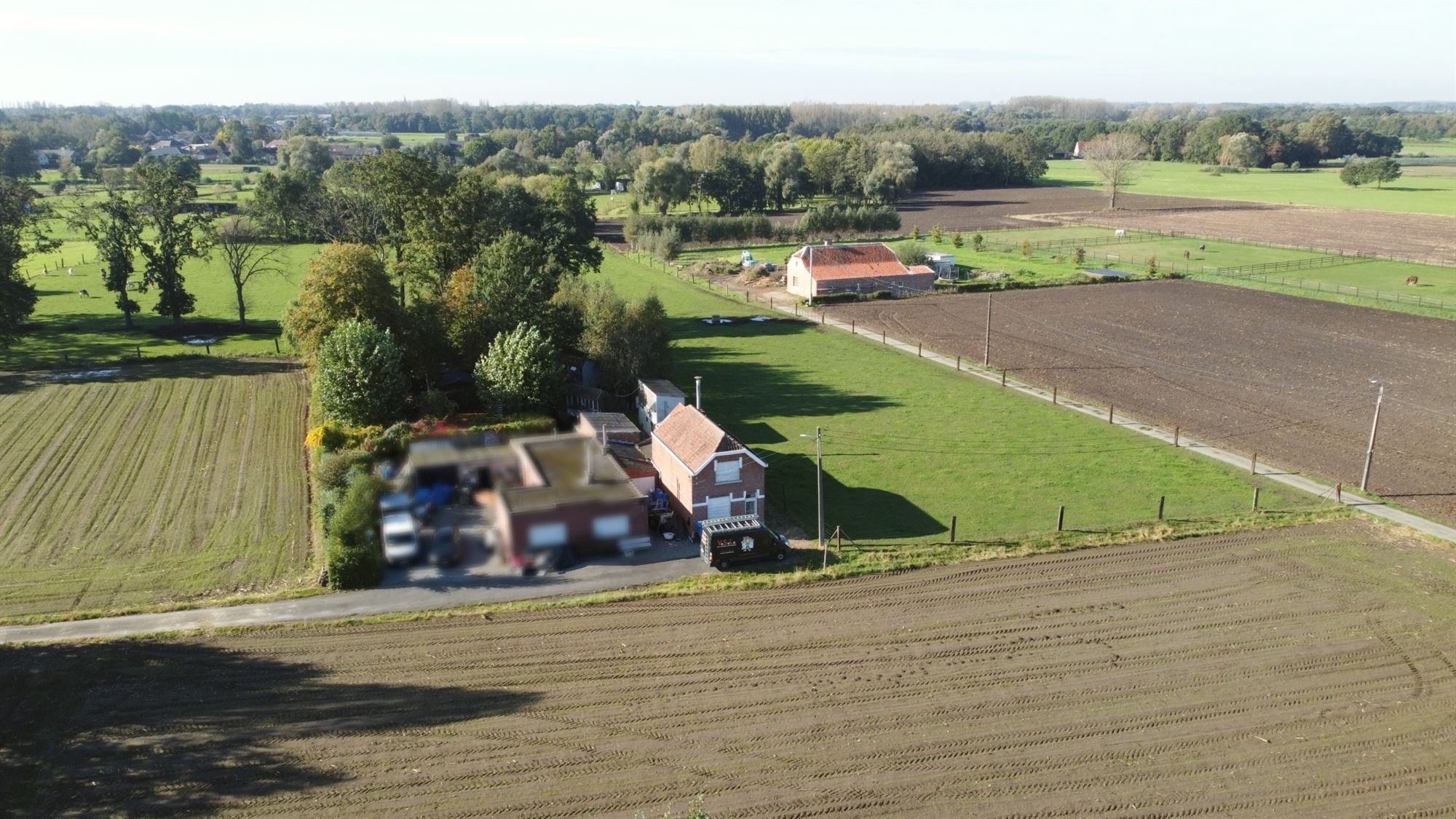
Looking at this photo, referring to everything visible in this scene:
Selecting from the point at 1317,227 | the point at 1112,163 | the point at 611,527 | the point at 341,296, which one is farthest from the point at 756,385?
the point at 1112,163

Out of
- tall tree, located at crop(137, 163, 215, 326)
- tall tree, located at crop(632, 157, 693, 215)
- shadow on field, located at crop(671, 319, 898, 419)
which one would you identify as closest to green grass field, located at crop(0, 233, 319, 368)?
tall tree, located at crop(137, 163, 215, 326)

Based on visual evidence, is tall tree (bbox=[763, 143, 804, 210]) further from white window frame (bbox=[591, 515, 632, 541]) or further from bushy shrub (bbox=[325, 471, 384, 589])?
bushy shrub (bbox=[325, 471, 384, 589])

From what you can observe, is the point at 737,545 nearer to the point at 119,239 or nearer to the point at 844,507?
the point at 844,507

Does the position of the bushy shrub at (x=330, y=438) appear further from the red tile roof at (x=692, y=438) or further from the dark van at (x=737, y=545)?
the dark van at (x=737, y=545)

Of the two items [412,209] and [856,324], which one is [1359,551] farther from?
[412,209]

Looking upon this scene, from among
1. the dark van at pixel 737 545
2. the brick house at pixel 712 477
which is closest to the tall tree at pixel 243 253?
the brick house at pixel 712 477

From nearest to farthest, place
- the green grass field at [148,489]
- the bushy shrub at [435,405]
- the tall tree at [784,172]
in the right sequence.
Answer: the green grass field at [148,489] < the bushy shrub at [435,405] < the tall tree at [784,172]

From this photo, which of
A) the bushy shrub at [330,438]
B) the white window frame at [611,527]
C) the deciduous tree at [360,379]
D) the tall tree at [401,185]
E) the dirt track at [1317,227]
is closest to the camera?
the white window frame at [611,527]
